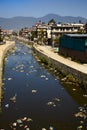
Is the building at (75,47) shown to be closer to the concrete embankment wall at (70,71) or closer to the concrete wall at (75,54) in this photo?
the concrete wall at (75,54)

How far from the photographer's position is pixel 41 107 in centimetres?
2120

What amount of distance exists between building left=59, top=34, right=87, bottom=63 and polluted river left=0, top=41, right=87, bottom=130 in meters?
9.63

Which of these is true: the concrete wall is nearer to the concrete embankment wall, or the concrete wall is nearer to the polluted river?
the concrete embankment wall

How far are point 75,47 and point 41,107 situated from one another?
23.8 meters

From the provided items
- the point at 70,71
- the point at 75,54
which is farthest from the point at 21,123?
the point at 75,54

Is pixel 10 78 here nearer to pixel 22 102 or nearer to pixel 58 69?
pixel 58 69

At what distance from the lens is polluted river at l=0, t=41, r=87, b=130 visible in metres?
17.6

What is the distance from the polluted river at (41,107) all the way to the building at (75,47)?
31.6 feet

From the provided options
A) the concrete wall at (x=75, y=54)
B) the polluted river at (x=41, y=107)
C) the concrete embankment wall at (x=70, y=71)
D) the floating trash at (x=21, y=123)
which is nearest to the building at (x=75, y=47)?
the concrete wall at (x=75, y=54)

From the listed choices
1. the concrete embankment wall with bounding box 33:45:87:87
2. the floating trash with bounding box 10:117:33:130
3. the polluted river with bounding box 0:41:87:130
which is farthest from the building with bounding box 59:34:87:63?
the floating trash with bounding box 10:117:33:130

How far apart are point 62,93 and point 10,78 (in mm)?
9347

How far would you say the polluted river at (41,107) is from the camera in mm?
17625

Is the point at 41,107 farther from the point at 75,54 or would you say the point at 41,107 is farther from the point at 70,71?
the point at 75,54

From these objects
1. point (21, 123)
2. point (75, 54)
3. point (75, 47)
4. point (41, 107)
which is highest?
point (21, 123)
